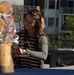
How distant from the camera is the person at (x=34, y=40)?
3465mm

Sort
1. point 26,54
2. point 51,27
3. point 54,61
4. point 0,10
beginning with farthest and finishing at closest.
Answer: point 51,27
point 54,61
point 26,54
point 0,10

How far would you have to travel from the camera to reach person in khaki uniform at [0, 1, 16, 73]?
251 cm

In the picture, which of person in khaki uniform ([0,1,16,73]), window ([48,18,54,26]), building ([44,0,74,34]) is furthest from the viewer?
window ([48,18,54,26])

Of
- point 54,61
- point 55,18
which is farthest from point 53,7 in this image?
point 54,61

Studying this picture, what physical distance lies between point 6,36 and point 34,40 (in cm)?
99

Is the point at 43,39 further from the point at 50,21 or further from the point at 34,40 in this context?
the point at 50,21

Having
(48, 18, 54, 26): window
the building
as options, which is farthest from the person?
(48, 18, 54, 26): window

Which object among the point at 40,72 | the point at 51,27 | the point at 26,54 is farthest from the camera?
the point at 51,27

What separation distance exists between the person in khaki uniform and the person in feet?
2.54

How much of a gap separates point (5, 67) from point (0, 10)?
1.50 ft

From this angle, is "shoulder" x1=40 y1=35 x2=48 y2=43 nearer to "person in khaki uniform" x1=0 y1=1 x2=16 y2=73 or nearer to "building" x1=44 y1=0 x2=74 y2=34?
"person in khaki uniform" x1=0 y1=1 x2=16 y2=73

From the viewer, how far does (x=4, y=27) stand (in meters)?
2.60

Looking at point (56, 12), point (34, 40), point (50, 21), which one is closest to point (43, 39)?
point (34, 40)

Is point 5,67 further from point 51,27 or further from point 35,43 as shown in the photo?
point 51,27
